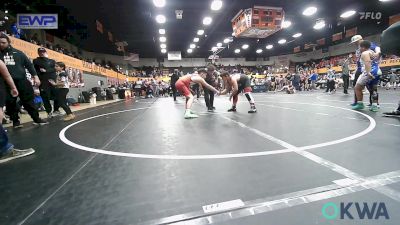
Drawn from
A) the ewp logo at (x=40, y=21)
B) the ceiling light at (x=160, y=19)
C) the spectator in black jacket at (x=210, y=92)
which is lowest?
the spectator in black jacket at (x=210, y=92)

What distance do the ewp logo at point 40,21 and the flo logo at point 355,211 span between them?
11649mm

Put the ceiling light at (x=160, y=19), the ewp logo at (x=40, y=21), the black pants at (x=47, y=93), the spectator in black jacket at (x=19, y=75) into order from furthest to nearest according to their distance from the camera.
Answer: the ceiling light at (x=160, y=19) < the ewp logo at (x=40, y=21) < the black pants at (x=47, y=93) < the spectator in black jacket at (x=19, y=75)

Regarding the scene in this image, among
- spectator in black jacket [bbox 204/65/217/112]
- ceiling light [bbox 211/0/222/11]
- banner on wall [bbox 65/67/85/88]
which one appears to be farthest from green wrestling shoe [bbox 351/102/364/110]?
banner on wall [bbox 65/67/85/88]

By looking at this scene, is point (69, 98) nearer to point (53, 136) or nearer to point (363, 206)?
point (53, 136)

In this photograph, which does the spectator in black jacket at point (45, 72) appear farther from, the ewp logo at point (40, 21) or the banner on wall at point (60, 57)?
the ewp logo at point (40, 21)

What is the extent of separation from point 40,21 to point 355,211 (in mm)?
12378

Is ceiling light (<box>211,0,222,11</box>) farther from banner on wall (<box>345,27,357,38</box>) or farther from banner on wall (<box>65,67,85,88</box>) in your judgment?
banner on wall (<box>345,27,357,38</box>)

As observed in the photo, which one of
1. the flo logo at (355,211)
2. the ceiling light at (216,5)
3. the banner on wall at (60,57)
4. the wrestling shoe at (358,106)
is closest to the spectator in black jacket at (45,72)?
the banner on wall at (60,57)

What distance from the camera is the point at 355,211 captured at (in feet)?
4.41

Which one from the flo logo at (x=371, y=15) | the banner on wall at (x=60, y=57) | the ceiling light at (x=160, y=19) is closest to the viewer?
the banner on wall at (x=60, y=57)

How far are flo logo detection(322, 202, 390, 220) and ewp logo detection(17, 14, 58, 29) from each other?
38.2 feet

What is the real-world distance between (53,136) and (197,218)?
3.48 m

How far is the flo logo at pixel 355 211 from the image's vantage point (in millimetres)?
1292

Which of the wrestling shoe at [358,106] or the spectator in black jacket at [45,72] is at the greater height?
the spectator in black jacket at [45,72]
